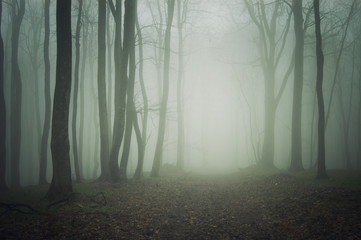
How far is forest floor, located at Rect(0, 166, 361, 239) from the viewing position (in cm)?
490

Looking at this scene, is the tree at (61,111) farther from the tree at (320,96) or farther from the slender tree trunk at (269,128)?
the slender tree trunk at (269,128)

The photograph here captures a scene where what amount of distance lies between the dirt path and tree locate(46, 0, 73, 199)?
2.93ft

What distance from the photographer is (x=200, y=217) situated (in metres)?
6.31

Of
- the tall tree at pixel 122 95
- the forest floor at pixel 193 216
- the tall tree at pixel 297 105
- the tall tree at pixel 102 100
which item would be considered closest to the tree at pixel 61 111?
the forest floor at pixel 193 216

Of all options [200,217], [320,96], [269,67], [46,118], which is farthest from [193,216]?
[269,67]

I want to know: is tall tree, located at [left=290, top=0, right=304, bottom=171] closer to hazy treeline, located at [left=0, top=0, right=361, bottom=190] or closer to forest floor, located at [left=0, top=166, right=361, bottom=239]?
hazy treeline, located at [left=0, top=0, right=361, bottom=190]

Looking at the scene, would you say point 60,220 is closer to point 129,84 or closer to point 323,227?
point 323,227

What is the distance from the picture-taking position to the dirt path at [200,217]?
4.88 metres

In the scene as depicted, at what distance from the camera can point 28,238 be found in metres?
4.45

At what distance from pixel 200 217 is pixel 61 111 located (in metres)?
6.11

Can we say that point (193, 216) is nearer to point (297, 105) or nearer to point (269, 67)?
point (297, 105)

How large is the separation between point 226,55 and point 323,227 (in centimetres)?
2365

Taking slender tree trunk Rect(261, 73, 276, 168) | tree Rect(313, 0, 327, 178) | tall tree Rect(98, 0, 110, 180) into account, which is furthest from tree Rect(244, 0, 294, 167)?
tall tree Rect(98, 0, 110, 180)

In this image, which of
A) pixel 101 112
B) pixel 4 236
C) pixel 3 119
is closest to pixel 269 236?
pixel 4 236
